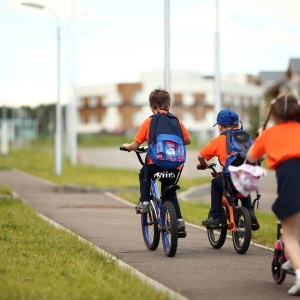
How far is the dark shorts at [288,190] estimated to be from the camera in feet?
26.6

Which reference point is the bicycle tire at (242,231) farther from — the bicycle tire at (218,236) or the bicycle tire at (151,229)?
the bicycle tire at (151,229)

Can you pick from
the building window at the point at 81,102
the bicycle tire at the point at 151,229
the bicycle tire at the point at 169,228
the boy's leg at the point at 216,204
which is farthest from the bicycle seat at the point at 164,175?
the building window at the point at 81,102

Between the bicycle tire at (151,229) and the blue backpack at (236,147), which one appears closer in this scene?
the blue backpack at (236,147)

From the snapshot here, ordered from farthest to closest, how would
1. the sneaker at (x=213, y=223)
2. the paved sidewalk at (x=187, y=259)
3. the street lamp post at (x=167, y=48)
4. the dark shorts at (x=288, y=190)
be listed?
the street lamp post at (x=167, y=48)
the sneaker at (x=213, y=223)
the paved sidewalk at (x=187, y=259)
the dark shorts at (x=288, y=190)

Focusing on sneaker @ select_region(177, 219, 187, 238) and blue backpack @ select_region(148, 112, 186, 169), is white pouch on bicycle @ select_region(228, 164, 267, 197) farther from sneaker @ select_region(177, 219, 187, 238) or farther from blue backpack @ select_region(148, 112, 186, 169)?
blue backpack @ select_region(148, 112, 186, 169)

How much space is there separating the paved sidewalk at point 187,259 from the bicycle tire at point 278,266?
71 mm

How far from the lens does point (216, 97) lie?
36.2 m

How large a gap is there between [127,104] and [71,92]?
9566cm

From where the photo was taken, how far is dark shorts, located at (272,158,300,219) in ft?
26.6

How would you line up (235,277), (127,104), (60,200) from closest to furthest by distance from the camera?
(235,277), (60,200), (127,104)

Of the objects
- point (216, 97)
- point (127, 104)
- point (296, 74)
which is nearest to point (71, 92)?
point (216, 97)

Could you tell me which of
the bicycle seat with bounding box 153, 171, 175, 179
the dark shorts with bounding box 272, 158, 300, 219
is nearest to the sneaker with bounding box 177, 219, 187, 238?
the bicycle seat with bounding box 153, 171, 175, 179

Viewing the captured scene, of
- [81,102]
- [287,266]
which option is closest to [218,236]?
[287,266]

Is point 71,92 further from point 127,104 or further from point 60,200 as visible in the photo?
point 127,104
